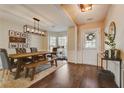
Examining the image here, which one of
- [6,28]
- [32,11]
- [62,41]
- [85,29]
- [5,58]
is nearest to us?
[5,58]

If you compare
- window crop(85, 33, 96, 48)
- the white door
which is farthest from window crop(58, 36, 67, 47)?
window crop(85, 33, 96, 48)

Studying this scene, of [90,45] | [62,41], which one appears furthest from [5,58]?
[62,41]

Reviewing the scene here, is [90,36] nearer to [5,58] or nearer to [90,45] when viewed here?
[90,45]

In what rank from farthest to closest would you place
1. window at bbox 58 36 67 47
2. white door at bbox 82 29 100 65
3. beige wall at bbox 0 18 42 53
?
window at bbox 58 36 67 47 → white door at bbox 82 29 100 65 → beige wall at bbox 0 18 42 53

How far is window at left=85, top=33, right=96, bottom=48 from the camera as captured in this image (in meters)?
7.36

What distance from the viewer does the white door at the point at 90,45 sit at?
7.20 m

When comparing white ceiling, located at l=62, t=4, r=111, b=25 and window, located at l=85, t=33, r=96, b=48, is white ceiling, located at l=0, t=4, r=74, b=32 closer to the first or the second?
white ceiling, located at l=62, t=4, r=111, b=25

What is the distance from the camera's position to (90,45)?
7461mm

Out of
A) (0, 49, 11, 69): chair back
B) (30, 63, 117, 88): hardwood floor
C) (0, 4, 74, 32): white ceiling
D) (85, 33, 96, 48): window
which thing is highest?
(0, 4, 74, 32): white ceiling

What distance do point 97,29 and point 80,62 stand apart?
6.98 feet

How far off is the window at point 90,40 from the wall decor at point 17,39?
3.44 m

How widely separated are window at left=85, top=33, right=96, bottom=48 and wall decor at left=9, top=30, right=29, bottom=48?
344cm

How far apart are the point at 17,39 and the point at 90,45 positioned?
395 cm
